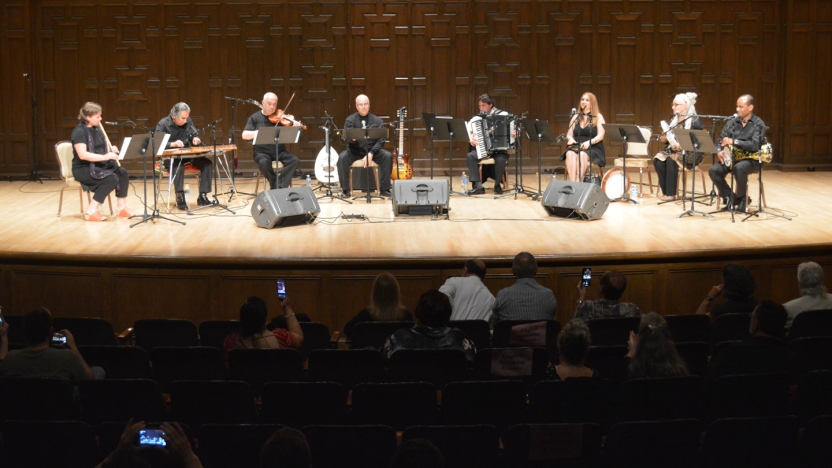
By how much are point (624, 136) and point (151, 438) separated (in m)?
7.57

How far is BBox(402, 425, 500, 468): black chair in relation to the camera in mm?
3219

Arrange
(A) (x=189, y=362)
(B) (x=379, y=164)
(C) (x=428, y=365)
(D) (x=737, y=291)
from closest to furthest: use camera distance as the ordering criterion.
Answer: (C) (x=428, y=365) → (A) (x=189, y=362) → (D) (x=737, y=291) → (B) (x=379, y=164)

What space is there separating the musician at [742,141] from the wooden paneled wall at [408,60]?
142 inches

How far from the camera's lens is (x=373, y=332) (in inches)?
191

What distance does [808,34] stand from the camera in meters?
12.4

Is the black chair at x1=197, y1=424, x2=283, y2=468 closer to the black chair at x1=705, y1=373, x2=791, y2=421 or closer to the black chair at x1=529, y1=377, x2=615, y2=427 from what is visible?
the black chair at x1=529, y1=377, x2=615, y2=427

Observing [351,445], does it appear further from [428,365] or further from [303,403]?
[428,365]

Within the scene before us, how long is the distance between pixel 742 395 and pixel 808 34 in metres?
10.3

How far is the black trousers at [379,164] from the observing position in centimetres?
1023

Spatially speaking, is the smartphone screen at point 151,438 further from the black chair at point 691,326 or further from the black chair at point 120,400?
the black chair at point 691,326

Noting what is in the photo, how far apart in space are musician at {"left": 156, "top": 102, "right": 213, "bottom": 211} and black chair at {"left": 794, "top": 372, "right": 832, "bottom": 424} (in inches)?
272

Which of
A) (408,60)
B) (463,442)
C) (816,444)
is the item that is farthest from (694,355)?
(408,60)

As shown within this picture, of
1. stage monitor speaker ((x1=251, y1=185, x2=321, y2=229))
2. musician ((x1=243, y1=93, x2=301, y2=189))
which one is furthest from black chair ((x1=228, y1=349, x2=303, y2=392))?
musician ((x1=243, y1=93, x2=301, y2=189))

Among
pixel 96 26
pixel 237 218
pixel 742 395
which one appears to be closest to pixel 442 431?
pixel 742 395
